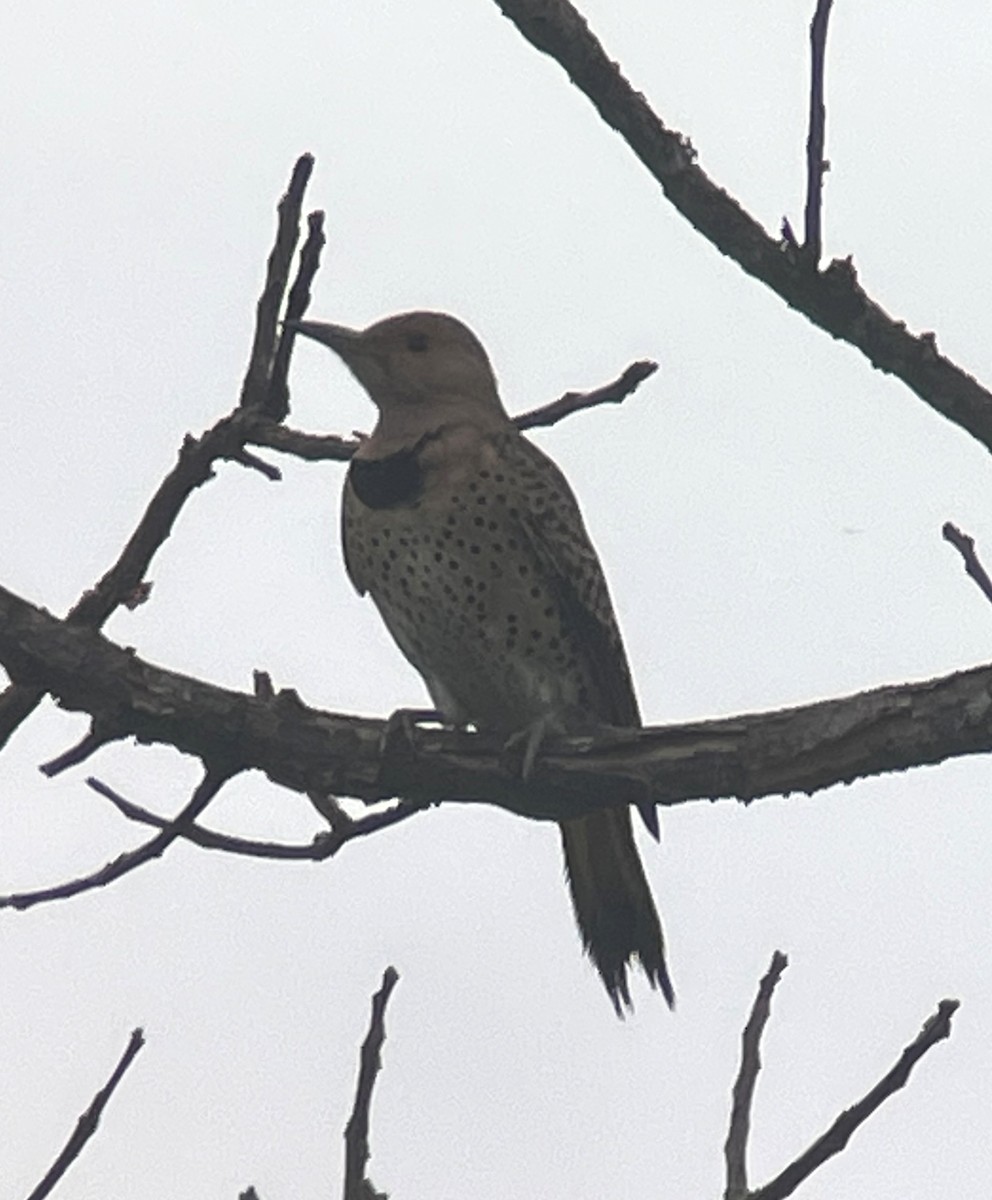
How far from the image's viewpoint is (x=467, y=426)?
19.5ft

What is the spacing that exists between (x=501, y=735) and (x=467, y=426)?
186cm

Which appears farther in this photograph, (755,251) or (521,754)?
(521,754)

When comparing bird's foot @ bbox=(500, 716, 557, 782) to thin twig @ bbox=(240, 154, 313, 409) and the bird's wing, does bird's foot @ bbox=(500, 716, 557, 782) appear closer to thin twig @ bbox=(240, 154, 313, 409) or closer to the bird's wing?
thin twig @ bbox=(240, 154, 313, 409)

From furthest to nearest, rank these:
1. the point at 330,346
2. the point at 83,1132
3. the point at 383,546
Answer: the point at 330,346, the point at 383,546, the point at 83,1132

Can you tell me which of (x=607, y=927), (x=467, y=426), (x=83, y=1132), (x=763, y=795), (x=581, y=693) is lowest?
(x=83, y=1132)

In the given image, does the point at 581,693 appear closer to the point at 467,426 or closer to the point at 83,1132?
the point at 467,426

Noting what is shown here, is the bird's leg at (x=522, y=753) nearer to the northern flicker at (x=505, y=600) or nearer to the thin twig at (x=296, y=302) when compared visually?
the thin twig at (x=296, y=302)

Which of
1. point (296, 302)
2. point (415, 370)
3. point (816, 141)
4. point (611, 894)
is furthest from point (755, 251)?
point (415, 370)

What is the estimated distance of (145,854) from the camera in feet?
12.3

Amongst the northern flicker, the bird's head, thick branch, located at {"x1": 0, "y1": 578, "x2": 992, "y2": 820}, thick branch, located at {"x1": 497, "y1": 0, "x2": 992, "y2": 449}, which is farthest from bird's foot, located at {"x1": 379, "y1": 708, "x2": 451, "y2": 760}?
the bird's head

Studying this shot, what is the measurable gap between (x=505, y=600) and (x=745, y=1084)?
2.34 metres

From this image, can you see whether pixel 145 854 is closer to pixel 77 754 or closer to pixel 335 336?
pixel 77 754

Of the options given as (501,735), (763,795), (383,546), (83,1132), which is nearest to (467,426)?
(383,546)

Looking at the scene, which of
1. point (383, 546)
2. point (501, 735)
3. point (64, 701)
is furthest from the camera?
point (383, 546)
